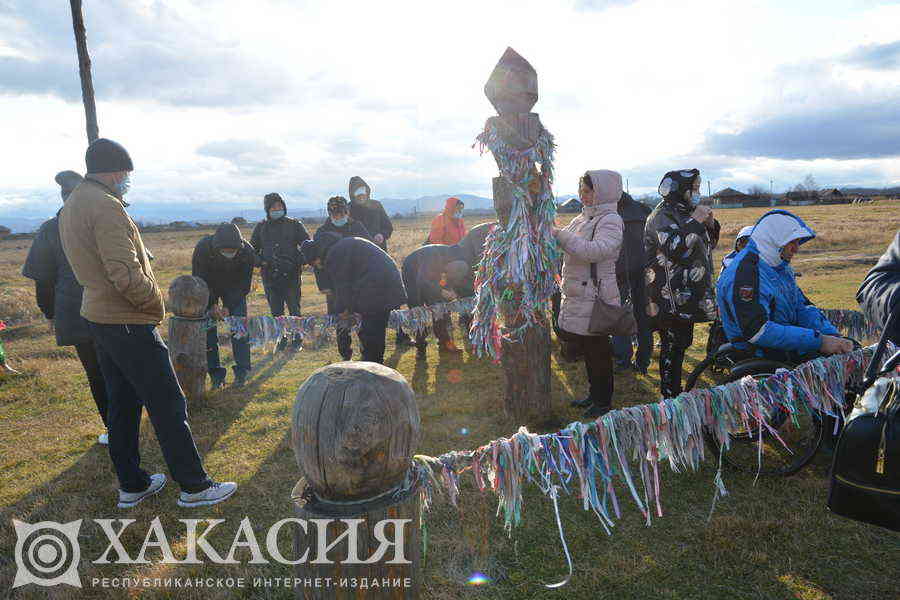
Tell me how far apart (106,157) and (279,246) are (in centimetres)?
446

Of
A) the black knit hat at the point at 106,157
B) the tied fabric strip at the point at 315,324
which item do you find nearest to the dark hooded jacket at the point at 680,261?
the tied fabric strip at the point at 315,324

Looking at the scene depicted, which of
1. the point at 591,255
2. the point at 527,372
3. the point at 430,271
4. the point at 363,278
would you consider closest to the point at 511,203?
the point at 591,255

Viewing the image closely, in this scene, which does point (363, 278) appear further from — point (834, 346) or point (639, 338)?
point (834, 346)

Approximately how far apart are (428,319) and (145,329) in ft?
13.4

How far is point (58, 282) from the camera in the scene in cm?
472

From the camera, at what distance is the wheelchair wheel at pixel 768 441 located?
3.64 metres

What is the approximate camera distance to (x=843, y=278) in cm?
1309

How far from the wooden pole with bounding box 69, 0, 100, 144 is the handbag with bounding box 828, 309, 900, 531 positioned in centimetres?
1045

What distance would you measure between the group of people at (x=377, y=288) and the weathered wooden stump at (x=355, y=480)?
86.6 inches

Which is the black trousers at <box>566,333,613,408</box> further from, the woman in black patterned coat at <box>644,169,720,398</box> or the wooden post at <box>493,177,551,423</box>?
the woman in black patterned coat at <box>644,169,720,398</box>

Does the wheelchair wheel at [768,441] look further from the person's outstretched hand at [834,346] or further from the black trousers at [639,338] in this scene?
the black trousers at [639,338]

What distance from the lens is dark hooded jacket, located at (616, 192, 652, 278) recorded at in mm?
6377

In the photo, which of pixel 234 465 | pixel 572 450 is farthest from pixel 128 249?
pixel 572 450

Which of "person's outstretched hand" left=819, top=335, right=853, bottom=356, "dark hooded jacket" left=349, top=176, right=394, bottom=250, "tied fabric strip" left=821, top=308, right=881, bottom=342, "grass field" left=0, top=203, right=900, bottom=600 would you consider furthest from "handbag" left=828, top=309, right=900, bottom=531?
"dark hooded jacket" left=349, top=176, right=394, bottom=250
